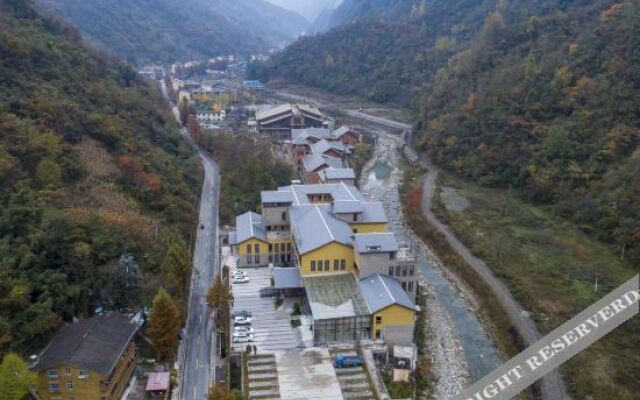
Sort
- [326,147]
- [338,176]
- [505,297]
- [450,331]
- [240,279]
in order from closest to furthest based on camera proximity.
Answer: [450,331] → [240,279] → [505,297] → [338,176] → [326,147]

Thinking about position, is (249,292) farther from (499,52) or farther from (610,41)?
(499,52)

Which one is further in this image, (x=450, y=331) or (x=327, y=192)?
(x=327, y=192)

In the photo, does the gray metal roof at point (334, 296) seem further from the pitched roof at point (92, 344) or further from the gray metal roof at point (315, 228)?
the pitched roof at point (92, 344)

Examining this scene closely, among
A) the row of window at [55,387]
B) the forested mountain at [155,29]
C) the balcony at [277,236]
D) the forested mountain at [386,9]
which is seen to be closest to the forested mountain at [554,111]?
the balcony at [277,236]

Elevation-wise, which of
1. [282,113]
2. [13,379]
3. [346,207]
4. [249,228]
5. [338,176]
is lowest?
[13,379]

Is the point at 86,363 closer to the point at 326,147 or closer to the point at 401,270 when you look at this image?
the point at 401,270

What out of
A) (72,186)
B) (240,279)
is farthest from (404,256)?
(72,186)

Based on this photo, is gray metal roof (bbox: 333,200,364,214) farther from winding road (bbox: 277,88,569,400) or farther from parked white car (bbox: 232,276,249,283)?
winding road (bbox: 277,88,569,400)

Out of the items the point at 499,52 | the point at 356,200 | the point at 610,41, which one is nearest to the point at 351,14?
the point at 499,52
